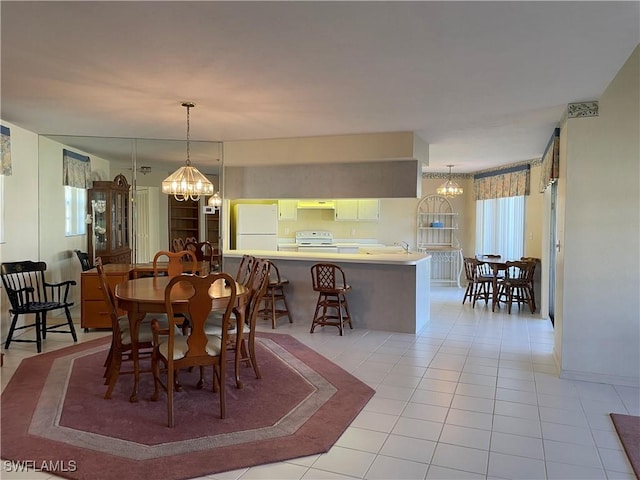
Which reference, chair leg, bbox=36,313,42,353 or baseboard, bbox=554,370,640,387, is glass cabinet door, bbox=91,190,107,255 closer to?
chair leg, bbox=36,313,42,353

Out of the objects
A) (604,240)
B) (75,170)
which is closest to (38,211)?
(75,170)

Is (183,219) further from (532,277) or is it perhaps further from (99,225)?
(532,277)

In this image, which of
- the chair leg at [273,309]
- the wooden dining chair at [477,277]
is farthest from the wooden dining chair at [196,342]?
the wooden dining chair at [477,277]

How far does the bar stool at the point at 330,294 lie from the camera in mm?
5395

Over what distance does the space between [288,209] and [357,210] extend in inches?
52.1

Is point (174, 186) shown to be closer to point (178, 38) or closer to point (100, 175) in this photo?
point (178, 38)

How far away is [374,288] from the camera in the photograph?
18.6 feet

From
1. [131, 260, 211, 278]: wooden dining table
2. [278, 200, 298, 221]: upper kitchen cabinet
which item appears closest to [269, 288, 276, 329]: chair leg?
[131, 260, 211, 278]: wooden dining table

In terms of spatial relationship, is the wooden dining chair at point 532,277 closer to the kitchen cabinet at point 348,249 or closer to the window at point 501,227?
the window at point 501,227

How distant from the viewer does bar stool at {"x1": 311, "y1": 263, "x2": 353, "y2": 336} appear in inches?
212

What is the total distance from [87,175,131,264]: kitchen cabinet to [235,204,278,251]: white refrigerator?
1.54 meters

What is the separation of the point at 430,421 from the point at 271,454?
1.10m

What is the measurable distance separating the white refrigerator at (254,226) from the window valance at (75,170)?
2025 mm

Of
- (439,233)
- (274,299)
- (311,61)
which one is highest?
(311,61)
